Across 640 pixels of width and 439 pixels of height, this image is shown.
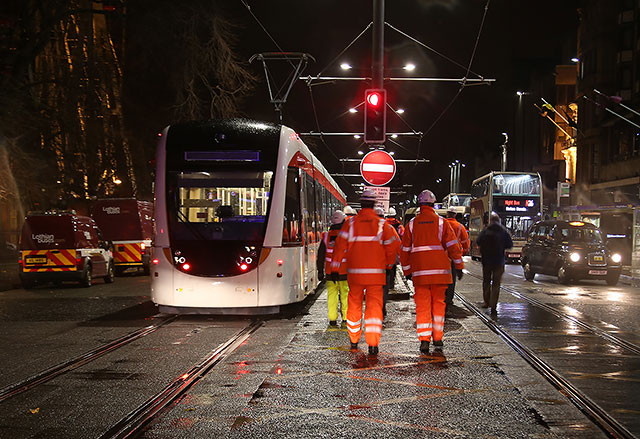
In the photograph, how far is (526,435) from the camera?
17.7ft

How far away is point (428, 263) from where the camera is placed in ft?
28.4

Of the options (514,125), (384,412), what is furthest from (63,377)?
(514,125)

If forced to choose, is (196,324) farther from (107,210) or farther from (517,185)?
(517,185)

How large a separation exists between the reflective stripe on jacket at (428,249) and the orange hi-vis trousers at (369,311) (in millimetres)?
522

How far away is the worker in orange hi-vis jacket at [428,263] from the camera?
8.65m

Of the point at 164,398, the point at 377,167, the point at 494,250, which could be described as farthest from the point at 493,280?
the point at 164,398

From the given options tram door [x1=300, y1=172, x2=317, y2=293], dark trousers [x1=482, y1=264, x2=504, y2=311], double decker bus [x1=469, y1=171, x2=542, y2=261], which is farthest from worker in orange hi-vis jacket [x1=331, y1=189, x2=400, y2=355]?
double decker bus [x1=469, y1=171, x2=542, y2=261]

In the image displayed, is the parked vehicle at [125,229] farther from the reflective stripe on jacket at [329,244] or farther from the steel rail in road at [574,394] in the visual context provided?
the steel rail in road at [574,394]

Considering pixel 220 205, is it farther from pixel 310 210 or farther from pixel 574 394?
pixel 574 394

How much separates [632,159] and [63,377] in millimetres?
42695

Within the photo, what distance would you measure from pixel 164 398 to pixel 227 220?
5794 millimetres

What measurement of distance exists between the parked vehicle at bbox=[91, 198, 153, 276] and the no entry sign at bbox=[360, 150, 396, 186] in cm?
1153

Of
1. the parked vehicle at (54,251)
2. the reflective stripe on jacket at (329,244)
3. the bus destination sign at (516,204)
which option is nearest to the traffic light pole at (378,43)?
the reflective stripe on jacket at (329,244)

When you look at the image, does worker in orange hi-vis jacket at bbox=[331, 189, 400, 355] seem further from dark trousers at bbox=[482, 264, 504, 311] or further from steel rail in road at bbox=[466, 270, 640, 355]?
dark trousers at bbox=[482, 264, 504, 311]
